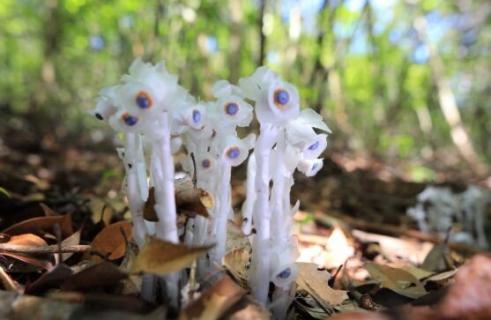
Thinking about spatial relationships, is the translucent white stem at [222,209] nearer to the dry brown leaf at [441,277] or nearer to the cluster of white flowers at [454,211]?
the dry brown leaf at [441,277]

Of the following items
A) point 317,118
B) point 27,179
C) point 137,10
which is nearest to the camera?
point 317,118

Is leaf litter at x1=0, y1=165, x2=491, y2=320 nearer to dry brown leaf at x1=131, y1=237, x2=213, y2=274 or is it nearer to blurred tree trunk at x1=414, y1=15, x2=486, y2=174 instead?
dry brown leaf at x1=131, y1=237, x2=213, y2=274

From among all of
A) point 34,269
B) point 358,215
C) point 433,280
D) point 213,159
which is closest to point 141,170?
point 213,159

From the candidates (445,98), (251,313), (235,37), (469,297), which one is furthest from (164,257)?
(445,98)

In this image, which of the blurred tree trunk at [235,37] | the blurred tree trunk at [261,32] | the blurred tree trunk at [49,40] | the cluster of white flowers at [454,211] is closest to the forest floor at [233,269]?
the cluster of white flowers at [454,211]

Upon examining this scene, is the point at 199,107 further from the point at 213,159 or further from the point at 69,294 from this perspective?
the point at 69,294

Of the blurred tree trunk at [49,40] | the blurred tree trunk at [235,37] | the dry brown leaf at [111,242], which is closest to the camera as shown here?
the dry brown leaf at [111,242]
